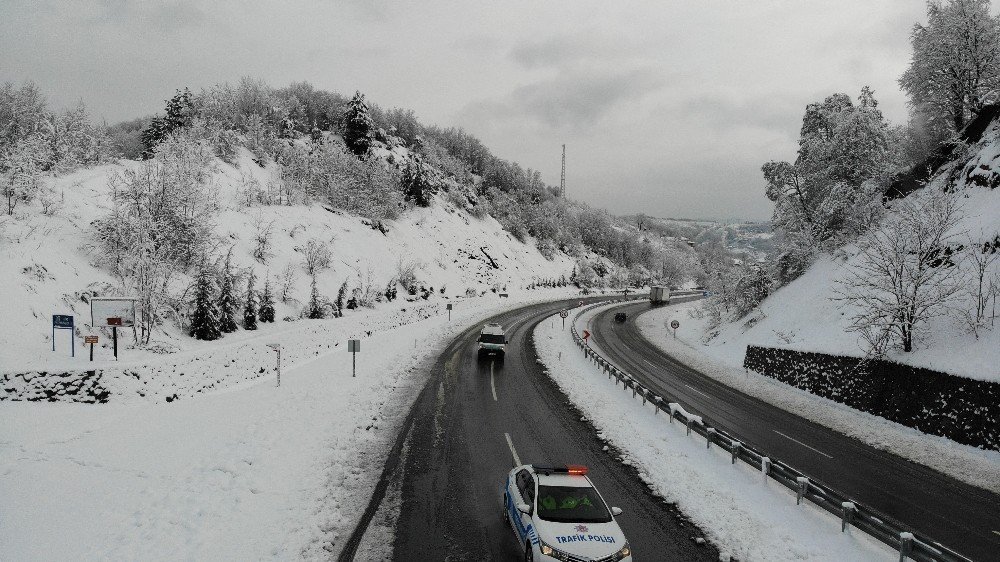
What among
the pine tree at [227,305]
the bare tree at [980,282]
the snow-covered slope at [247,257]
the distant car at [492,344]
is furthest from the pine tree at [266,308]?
the bare tree at [980,282]

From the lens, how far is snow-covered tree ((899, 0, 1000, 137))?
30.4 metres

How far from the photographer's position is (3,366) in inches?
692

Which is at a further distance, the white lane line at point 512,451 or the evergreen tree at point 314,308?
the evergreen tree at point 314,308

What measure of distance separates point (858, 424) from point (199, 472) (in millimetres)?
22845

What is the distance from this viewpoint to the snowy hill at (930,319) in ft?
58.4

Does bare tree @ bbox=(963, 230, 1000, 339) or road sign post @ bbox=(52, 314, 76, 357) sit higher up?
bare tree @ bbox=(963, 230, 1000, 339)

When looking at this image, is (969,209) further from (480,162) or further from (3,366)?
(480,162)

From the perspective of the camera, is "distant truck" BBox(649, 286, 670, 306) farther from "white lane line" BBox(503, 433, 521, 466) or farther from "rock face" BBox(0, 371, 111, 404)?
"rock face" BBox(0, 371, 111, 404)

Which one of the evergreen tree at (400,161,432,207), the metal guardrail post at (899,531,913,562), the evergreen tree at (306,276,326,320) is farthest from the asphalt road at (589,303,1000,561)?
the evergreen tree at (400,161,432,207)

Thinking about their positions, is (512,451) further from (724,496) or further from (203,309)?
(203,309)

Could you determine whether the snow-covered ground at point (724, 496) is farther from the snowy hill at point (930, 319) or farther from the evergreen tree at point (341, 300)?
the evergreen tree at point (341, 300)

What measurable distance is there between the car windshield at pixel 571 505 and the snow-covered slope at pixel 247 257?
20876 millimetres

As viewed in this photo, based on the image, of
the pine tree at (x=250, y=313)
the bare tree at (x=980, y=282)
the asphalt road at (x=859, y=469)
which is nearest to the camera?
the asphalt road at (x=859, y=469)

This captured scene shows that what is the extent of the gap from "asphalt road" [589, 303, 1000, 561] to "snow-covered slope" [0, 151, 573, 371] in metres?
26.3
